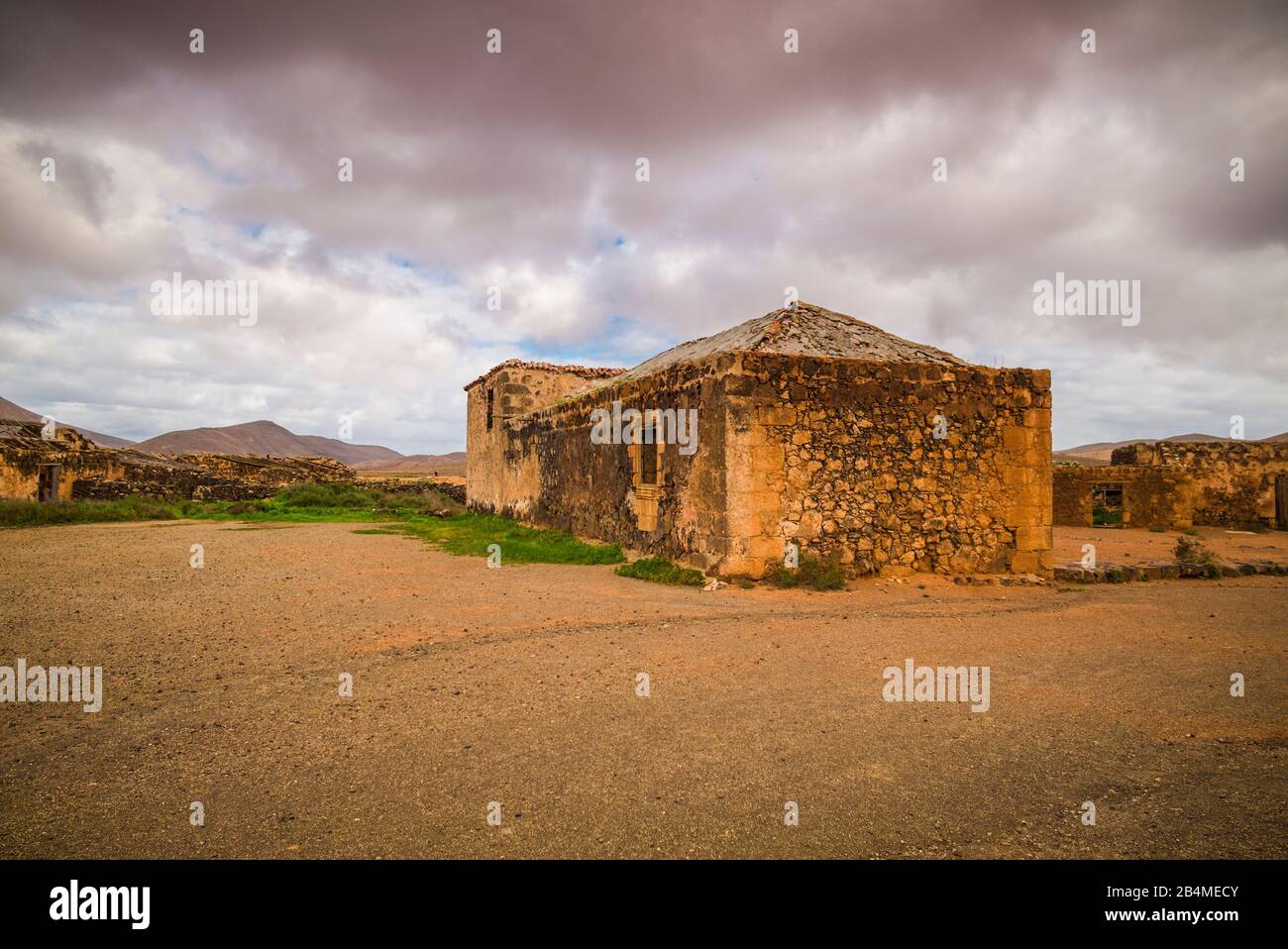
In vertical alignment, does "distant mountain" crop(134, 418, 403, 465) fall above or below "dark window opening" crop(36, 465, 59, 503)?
above

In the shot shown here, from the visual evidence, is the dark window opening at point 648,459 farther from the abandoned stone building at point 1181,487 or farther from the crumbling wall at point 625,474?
the abandoned stone building at point 1181,487

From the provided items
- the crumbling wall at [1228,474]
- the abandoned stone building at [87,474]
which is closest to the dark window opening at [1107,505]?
the crumbling wall at [1228,474]

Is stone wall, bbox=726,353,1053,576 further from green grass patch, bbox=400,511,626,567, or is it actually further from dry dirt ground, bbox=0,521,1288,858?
green grass patch, bbox=400,511,626,567

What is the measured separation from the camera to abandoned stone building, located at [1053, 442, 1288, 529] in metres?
16.8

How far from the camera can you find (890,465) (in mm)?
9141

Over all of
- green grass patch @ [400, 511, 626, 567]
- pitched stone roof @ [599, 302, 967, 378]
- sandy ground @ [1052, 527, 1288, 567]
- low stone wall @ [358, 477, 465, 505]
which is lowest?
sandy ground @ [1052, 527, 1288, 567]

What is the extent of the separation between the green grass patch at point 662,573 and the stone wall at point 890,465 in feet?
1.84

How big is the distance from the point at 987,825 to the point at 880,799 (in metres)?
0.41

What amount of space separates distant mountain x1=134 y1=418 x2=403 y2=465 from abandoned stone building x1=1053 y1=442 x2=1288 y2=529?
95684 mm

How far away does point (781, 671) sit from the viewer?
188 inches

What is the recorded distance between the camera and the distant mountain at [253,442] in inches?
4168

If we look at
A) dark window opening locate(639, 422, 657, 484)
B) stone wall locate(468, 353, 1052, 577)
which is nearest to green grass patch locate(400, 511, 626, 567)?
dark window opening locate(639, 422, 657, 484)

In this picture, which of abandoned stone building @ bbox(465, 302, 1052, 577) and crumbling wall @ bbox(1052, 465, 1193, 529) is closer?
abandoned stone building @ bbox(465, 302, 1052, 577)
